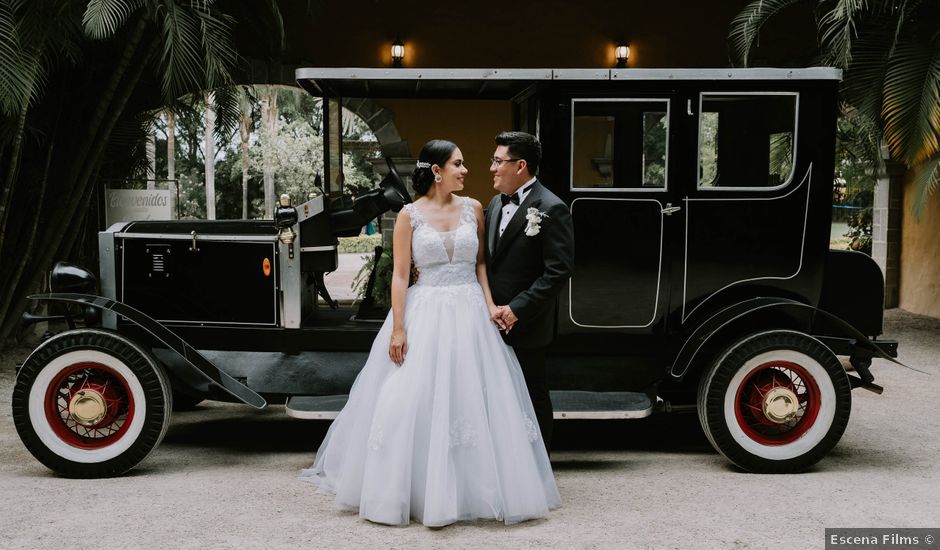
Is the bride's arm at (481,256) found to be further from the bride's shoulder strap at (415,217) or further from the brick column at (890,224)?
the brick column at (890,224)

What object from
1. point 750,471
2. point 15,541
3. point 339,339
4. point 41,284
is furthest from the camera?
point 41,284

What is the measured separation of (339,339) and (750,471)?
2.41 m

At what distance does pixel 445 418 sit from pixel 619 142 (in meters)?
2.02

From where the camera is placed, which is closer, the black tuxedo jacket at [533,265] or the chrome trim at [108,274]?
the black tuxedo jacket at [533,265]

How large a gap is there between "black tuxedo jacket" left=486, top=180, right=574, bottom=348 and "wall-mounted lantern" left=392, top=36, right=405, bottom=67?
314 inches

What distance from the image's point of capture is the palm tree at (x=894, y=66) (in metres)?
8.23

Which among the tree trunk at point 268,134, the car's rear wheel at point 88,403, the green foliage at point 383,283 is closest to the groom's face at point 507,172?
the green foliage at point 383,283

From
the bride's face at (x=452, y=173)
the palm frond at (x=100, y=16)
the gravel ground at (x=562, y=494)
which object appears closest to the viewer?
the gravel ground at (x=562, y=494)

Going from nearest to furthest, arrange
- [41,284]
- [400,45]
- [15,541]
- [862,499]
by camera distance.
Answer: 1. [15,541]
2. [862,499]
3. [41,284]
4. [400,45]

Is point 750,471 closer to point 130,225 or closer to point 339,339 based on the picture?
point 339,339

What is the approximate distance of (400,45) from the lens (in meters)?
11.8

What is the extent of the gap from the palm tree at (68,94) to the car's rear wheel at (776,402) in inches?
189

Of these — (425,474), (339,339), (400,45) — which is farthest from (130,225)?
(400,45)

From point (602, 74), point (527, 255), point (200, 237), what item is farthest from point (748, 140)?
point (200, 237)
